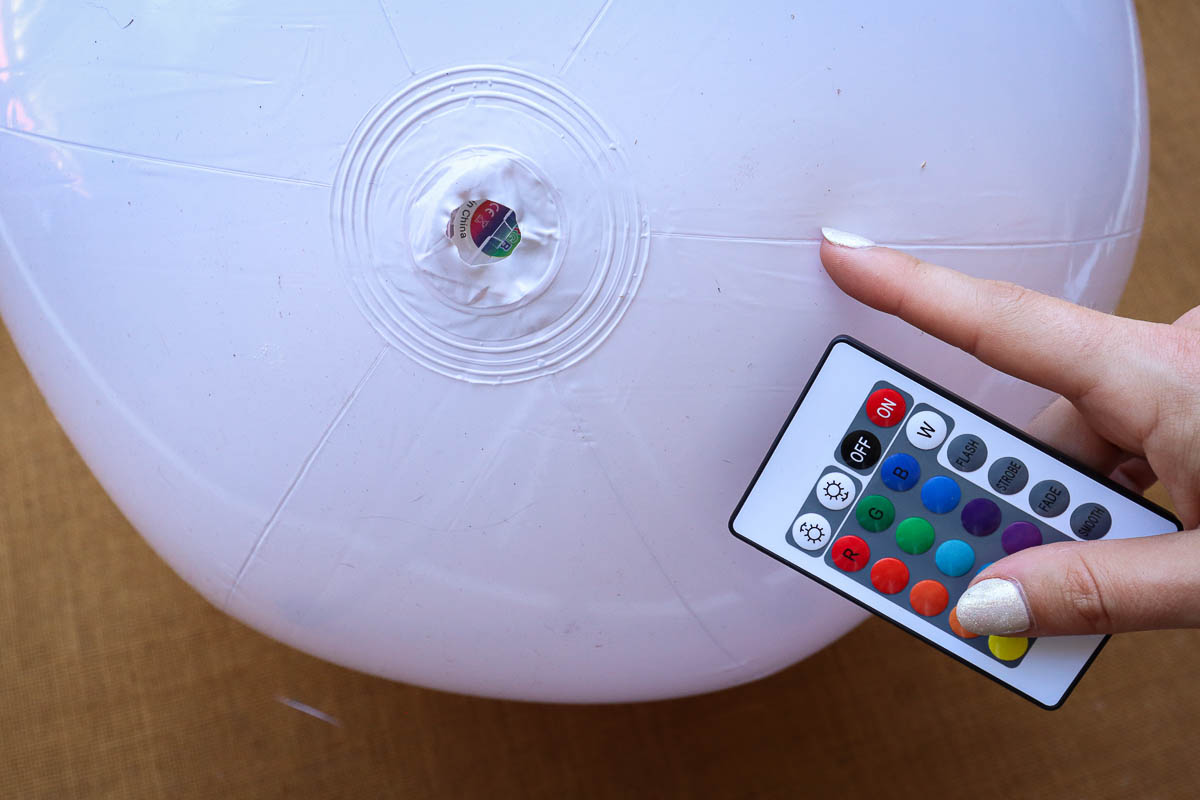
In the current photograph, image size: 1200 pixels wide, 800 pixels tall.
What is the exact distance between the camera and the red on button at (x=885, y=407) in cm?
49

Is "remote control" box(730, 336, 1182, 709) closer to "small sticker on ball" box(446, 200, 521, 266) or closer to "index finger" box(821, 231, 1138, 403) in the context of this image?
"index finger" box(821, 231, 1138, 403)

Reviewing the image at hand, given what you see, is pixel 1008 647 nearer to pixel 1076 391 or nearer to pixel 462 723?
pixel 1076 391

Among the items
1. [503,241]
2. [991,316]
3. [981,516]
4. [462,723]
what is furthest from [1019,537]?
[462,723]

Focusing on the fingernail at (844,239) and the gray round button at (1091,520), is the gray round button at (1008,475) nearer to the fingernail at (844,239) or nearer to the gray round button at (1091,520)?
the gray round button at (1091,520)

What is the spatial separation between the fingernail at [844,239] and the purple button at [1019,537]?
182 millimetres

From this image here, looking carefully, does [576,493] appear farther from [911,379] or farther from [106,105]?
[106,105]

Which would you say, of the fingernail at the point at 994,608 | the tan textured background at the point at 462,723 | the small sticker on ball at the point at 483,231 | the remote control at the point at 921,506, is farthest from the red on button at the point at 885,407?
the tan textured background at the point at 462,723

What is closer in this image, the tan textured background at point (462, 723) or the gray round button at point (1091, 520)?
the gray round button at point (1091, 520)

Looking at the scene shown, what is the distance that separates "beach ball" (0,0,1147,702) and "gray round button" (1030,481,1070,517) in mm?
64

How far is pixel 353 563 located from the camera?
0.52 m

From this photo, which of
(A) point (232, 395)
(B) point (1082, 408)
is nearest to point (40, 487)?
(A) point (232, 395)

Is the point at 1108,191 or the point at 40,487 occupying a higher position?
the point at 1108,191

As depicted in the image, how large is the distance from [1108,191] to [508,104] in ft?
1.22

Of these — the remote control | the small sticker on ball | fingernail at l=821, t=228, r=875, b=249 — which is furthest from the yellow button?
the small sticker on ball
